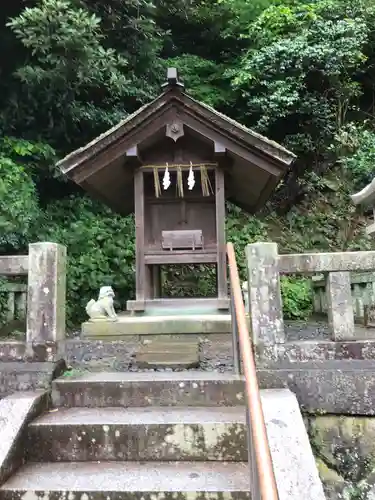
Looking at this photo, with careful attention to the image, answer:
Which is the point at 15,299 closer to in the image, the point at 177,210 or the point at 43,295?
the point at 177,210

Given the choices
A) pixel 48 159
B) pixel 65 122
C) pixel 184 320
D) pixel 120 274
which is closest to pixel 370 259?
pixel 184 320

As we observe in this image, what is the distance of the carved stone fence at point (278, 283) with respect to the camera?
12.0ft

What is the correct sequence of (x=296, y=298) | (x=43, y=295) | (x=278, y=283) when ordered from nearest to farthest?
(x=278, y=283) → (x=43, y=295) → (x=296, y=298)

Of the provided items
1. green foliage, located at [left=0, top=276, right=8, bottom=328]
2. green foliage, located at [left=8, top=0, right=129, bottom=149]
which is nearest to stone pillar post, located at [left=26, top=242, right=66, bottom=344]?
green foliage, located at [left=0, top=276, right=8, bottom=328]

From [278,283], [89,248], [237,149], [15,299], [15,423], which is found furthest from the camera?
[89,248]

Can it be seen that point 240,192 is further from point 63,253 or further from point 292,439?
point 292,439

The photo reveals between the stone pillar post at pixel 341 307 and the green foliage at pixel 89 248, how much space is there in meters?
6.30

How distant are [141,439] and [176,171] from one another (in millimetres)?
4423

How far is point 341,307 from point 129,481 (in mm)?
2155

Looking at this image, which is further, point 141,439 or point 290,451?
point 141,439

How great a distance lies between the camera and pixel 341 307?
3.71m

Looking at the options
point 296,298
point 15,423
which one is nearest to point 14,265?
point 15,423

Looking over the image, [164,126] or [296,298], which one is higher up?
[164,126]

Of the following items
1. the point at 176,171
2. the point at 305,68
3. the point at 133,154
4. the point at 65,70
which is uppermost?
the point at 305,68
